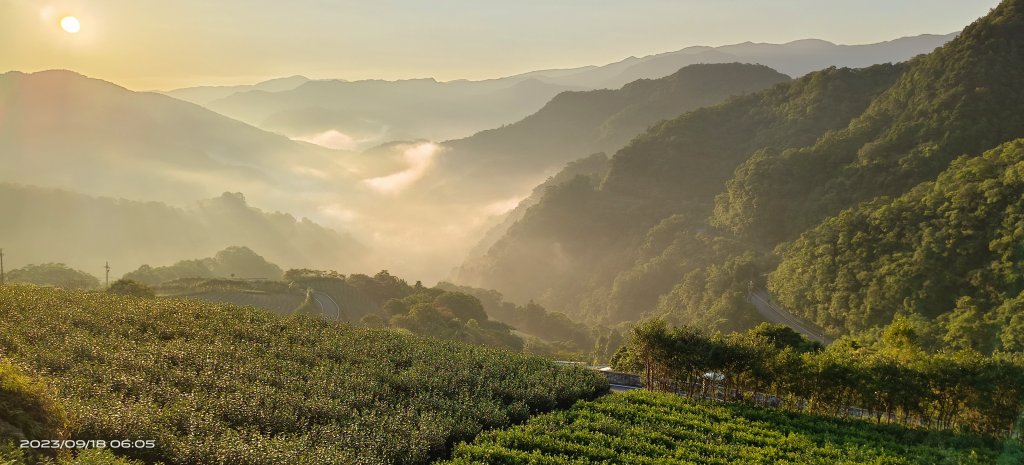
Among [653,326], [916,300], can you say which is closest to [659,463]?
[653,326]

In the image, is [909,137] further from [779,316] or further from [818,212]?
[779,316]

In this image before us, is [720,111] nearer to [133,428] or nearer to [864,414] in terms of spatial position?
[864,414]

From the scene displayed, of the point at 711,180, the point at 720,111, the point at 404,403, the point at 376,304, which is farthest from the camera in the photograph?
the point at 720,111

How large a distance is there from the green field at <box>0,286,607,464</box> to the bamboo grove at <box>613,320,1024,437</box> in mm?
4299

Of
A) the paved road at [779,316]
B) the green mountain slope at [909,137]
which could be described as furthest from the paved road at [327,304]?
the green mountain slope at [909,137]

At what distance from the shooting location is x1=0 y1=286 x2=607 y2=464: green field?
16531 millimetres

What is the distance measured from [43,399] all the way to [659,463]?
16.5 meters

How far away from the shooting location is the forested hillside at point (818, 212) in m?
56.2

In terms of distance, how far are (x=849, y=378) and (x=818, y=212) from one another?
7714 centimetres

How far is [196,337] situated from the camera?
2716 centimetres

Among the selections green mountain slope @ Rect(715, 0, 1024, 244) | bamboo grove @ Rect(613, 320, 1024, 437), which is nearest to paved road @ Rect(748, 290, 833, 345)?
green mountain slope @ Rect(715, 0, 1024, 244)

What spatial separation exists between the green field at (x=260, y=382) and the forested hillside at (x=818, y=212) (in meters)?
41.5

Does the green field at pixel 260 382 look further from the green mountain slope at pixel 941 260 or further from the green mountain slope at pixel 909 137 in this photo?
the green mountain slope at pixel 909 137

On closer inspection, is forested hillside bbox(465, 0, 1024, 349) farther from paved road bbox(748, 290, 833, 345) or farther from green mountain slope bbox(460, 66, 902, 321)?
paved road bbox(748, 290, 833, 345)
